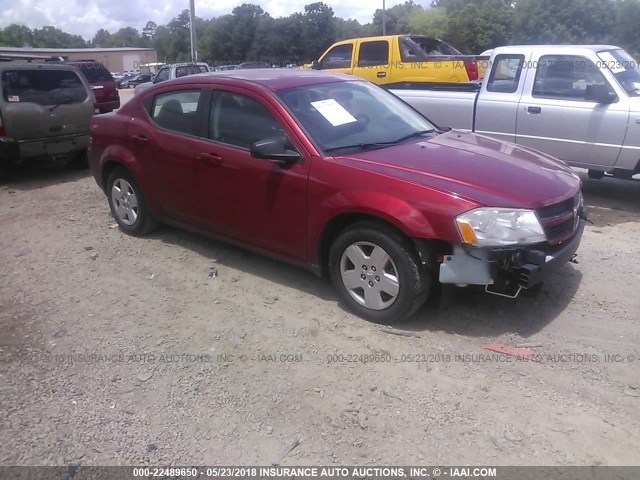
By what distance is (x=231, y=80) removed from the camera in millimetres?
4754

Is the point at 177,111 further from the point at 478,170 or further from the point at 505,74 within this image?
the point at 505,74

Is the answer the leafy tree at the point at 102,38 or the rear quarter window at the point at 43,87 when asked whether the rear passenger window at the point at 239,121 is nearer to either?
the rear quarter window at the point at 43,87

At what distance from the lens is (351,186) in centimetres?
390

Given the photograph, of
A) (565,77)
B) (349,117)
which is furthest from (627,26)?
(349,117)

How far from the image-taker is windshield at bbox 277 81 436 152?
14.1ft

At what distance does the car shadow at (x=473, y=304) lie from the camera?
3.96 meters

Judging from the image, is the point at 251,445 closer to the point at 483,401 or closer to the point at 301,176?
the point at 483,401

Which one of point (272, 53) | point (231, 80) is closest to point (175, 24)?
point (272, 53)

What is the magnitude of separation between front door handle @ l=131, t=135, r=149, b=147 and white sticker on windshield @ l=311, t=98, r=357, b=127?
1795 mm

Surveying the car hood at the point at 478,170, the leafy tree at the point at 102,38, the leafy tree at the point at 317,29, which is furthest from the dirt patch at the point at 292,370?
the leafy tree at the point at 102,38

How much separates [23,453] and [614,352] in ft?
11.3

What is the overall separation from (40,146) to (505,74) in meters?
6.56

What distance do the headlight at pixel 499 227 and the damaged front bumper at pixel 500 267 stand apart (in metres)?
0.05

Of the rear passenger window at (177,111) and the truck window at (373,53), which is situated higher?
the truck window at (373,53)
